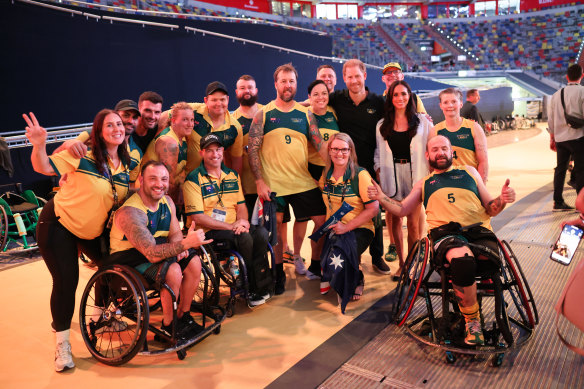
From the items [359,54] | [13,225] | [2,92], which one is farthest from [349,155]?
[359,54]

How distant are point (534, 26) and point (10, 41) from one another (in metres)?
30.7

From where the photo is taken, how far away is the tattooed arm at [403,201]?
2.75 meters

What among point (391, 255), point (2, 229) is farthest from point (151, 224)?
point (2, 229)

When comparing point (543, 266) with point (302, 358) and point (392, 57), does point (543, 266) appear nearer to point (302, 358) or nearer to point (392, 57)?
point (302, 358)

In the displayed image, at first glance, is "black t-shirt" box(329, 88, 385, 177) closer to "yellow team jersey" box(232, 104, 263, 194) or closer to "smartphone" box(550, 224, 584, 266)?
"yellow team jersey" box(232, 104, 263, 194)

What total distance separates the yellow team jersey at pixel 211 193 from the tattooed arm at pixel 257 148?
0.20 meters

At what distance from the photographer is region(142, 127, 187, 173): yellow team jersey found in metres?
3.03

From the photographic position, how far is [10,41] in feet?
22.2

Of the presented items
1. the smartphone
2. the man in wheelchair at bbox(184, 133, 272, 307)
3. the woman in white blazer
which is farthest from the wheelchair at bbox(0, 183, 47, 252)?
the smartphone

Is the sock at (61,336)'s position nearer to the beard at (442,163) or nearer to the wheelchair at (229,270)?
the wheelchair at (229,270)

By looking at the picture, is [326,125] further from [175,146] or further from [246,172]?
[175,146]

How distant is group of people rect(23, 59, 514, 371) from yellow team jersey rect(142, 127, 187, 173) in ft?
0.04

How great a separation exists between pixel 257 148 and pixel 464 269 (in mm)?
1720

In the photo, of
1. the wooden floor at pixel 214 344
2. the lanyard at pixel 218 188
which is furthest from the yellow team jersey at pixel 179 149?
the wooden floor at pixel 214 344
